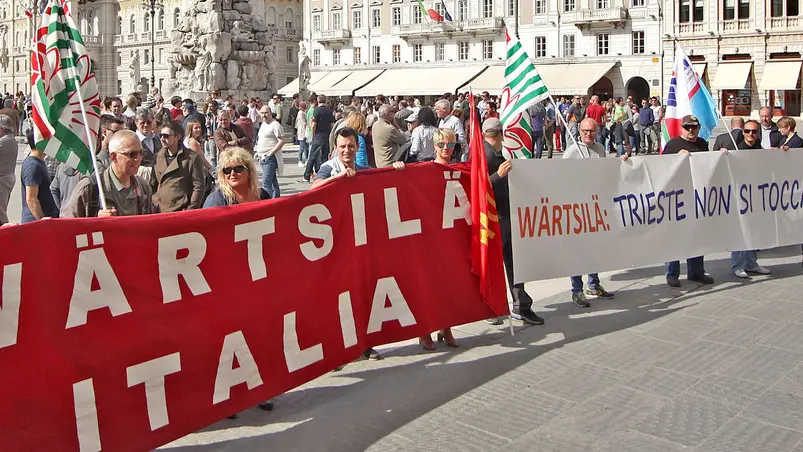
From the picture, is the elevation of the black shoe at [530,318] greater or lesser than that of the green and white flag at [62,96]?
lesser

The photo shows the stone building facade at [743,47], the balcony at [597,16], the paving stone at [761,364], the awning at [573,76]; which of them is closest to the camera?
the paving stone at [761,364]

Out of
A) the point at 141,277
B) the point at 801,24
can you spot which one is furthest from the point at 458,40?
the point at 141,277

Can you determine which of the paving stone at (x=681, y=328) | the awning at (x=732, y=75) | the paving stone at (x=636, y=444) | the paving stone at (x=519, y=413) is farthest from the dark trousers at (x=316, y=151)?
the awning at (x=732, y=75)

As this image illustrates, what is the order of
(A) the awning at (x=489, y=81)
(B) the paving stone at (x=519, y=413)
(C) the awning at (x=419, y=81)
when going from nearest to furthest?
1. (B) the paving stone at (x=519, y=413)
2. (A) the awning at (x=489, y=81)
3. (C) the awning at (x=419, y=81)

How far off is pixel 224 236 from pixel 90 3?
95988mm

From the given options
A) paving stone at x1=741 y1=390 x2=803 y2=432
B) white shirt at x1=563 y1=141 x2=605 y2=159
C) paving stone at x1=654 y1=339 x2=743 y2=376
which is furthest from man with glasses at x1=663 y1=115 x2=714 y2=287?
paving stone at x1=741 y1=390 x2=803 y2=432

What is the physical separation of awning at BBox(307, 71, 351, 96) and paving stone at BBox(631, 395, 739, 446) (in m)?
57.3

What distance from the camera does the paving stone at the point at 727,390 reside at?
17.6 feet

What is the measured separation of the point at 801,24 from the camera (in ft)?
147

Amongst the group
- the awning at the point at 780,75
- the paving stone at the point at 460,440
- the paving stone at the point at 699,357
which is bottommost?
the paving stone at the point at 460,440

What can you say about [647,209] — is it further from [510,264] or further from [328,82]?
[328,82]

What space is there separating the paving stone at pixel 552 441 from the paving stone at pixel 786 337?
2.46 metres

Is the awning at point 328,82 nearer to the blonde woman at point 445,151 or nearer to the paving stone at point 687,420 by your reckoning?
the blonde woman at point 445,151

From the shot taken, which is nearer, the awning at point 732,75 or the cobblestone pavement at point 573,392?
the cobblestone pavement at point 573,392
